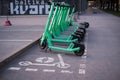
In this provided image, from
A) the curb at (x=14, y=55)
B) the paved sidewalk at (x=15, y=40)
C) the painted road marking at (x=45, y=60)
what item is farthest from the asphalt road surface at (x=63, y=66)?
the paved sidewalk at (x=15, y=40)

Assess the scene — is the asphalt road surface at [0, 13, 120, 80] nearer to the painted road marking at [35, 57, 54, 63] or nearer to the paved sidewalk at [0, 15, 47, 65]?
the painted road marking at [35, 57, 54, 63]

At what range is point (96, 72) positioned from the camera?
635 centimetres

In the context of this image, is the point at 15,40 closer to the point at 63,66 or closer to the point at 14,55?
the point at 14,55

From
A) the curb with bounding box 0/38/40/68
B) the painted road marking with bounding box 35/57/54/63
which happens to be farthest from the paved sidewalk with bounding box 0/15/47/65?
the painted road marking with bounding box 35/57/54/63

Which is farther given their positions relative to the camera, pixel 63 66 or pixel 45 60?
pixel 45 60

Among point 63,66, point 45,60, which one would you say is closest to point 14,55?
point 45,60

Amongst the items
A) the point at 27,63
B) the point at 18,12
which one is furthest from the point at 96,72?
the point at 18,12

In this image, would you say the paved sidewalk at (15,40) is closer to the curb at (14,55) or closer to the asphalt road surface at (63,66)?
the curb at (14,55)

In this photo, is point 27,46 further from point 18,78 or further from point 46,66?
point 18,78

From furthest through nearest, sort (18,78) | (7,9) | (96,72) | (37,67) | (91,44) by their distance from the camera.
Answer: (7,9), (91,44), (37,67), (96,72), (18,78)

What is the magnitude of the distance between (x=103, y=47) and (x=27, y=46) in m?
2.81

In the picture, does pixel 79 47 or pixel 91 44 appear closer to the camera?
pixel 79 47

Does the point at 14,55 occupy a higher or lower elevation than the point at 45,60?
higher

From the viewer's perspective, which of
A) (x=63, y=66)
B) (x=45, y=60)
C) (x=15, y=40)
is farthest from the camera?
(x=15, y=40)
